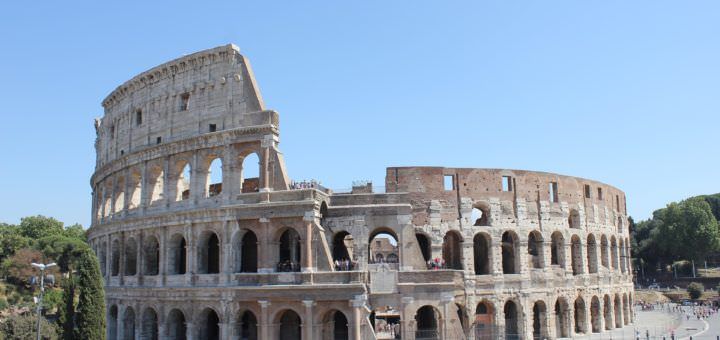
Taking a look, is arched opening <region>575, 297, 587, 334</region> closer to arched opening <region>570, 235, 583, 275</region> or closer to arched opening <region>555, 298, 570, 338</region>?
arched opening <region>570, 235, 583, 275</region>

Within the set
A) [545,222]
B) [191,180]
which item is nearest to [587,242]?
[545,222]

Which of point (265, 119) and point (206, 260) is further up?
point (265, 119)

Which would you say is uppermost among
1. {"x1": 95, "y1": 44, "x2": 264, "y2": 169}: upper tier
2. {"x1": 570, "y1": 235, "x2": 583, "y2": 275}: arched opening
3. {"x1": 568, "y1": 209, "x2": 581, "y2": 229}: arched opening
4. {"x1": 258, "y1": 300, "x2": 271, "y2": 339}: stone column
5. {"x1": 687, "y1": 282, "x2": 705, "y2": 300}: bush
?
{"x1": 95, "y1": 44, "x2": 264, "y2": 169}: upper tier

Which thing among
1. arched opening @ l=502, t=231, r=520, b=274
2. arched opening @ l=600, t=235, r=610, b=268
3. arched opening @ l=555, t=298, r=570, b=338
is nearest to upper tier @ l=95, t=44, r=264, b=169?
arched opening @ l=502, t=231, r=520, b=274

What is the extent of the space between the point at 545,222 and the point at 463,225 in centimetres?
577

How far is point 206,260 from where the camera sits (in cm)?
3062

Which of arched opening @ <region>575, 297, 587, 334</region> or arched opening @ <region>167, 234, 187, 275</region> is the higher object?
arched opening @ <region>167, 234, 187, 275</region>

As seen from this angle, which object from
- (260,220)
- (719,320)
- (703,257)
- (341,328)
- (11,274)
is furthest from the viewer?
(703,257)

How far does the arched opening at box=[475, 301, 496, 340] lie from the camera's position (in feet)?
101

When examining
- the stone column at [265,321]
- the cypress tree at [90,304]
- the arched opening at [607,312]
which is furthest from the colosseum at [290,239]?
the cypress tree at [90,304]

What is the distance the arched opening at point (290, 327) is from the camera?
29.4m

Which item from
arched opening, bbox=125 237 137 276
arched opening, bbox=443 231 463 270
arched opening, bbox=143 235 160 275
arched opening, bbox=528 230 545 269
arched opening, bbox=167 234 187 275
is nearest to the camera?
arched opening, bbox=167 234 187 275

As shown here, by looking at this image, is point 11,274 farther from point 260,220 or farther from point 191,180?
point 260,220

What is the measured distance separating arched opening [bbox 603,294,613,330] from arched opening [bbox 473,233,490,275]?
10.0 m
